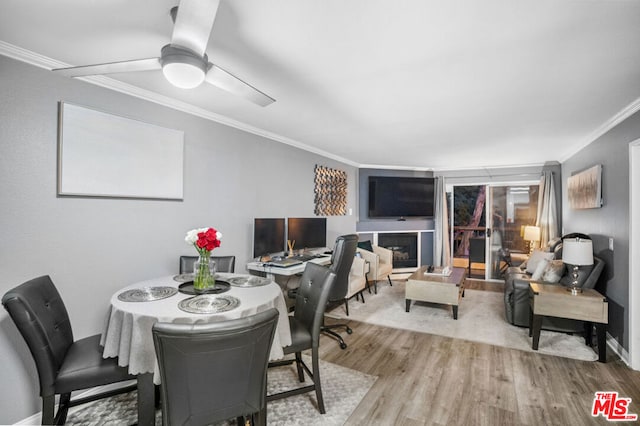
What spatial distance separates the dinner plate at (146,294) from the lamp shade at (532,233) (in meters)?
6.22

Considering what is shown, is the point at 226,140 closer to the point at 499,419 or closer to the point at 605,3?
the point at 605,3

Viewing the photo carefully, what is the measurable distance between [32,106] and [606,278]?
18.0ft

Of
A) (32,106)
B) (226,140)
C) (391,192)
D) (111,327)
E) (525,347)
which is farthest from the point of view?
(391,192)

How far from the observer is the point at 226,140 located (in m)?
3.45

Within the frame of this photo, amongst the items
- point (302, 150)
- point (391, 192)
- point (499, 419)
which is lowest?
point (499, 419)

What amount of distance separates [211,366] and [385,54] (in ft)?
6.74

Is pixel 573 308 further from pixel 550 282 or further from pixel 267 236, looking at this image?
pixel 267 236

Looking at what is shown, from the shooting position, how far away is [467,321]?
155 inches

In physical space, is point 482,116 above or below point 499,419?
above

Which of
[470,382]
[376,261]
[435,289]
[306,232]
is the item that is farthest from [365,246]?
[470,382]

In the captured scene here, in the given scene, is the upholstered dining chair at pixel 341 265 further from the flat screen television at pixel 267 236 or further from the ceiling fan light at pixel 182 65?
the ceiling fan light at pixel 182 65

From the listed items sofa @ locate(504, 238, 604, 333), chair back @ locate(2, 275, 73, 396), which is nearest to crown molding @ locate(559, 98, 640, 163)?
sofa @ locate(504, 238, 604, 333)

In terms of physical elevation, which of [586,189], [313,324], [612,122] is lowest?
[313,324]

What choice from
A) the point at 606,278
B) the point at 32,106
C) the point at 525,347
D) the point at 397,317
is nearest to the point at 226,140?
the point at 32,106
